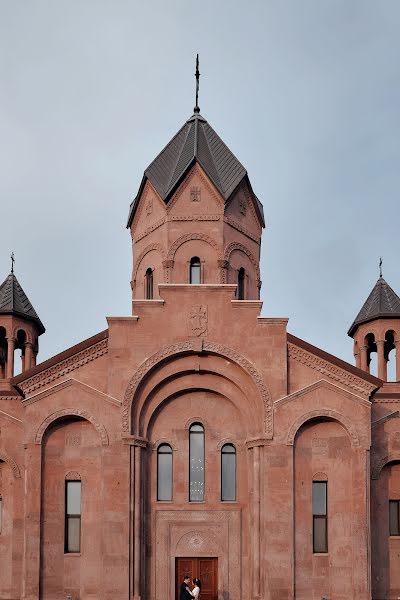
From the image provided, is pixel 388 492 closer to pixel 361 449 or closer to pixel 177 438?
pixel 361 449

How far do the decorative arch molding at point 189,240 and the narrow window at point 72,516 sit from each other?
9636 mm

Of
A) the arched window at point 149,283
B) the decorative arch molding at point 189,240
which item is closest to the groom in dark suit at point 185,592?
the arched window at point 149,283

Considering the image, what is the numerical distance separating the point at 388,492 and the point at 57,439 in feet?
36.7

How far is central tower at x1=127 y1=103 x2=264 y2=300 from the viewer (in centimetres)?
3691

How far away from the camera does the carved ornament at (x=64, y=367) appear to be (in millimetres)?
31328

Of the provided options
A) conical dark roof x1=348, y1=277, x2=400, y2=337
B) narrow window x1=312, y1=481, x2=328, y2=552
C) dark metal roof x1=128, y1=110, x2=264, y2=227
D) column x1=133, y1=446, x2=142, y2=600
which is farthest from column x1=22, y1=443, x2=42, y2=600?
conical dark roof x1=348, y1=277, x2=400, y2=337

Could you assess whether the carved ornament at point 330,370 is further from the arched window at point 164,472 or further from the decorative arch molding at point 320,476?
the arched window at point 164,472

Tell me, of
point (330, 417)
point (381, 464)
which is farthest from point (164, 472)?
point (381, 464)

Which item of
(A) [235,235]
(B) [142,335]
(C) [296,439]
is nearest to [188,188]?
(A) [235,235]

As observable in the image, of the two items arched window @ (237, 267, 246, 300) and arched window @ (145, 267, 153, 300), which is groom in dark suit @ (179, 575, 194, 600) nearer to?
arched window @ (145, 267, 153, 300)

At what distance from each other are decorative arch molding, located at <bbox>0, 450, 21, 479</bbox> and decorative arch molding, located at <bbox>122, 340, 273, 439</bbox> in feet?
15.7

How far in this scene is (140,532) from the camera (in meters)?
30.7

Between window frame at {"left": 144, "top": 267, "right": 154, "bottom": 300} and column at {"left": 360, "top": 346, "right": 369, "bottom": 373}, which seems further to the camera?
window frame at {"left": 144, "top": 267, "right": 154, "bottom": 300}

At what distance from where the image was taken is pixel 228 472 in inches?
1268
